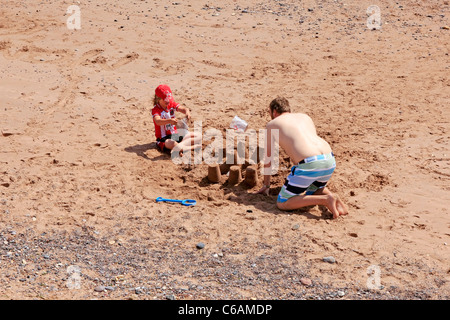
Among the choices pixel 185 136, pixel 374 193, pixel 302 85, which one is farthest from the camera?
pixel 302 85

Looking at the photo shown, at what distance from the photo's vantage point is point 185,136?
6465 millimetres

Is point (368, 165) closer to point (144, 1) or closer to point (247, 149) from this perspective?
point (247, 149)

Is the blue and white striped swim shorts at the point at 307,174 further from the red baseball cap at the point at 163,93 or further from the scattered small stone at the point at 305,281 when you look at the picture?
the red baseball cap at the point at 163,93

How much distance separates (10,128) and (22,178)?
1.32m

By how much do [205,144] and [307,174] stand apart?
5.95 ft

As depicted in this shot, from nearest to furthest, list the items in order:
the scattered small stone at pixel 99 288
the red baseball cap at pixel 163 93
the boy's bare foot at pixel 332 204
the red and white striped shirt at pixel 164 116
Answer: the scattered small stone at pixel 99 288
the boy's bare foot at pixel 332 204
the red baseball cap at pixel 163 93
the red and white striped shirt at pixel 164 116

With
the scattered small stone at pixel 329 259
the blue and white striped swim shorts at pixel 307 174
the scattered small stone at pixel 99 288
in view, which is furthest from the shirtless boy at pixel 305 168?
the scattered small stone at pixel 99 288

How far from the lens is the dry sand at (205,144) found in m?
4.42

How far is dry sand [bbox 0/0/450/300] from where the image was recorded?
4.42 m

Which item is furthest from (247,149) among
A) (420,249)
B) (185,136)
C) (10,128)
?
(10,128)

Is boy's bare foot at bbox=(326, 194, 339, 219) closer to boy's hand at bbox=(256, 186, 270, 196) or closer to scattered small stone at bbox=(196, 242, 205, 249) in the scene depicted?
boy's hand at bbox=(256, 186, 270, 196)
